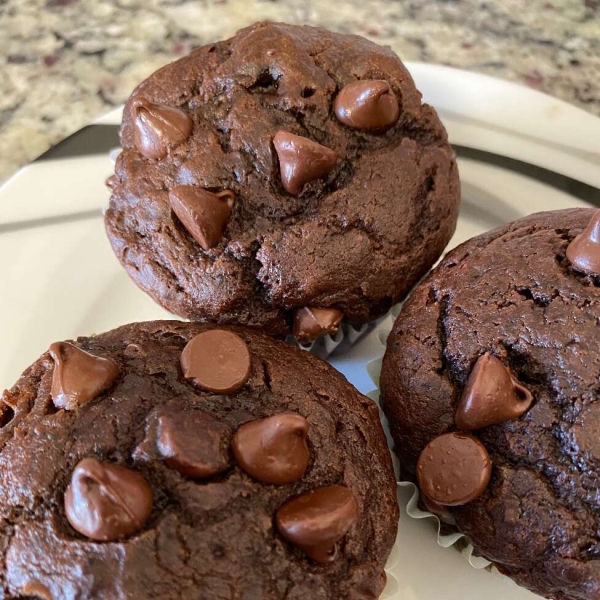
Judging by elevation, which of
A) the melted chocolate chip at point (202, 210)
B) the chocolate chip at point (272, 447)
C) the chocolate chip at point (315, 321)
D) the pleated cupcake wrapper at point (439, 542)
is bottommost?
the pleated cupcake wrapper at point (439, 542)

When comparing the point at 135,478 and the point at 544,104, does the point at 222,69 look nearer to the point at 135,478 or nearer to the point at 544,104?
the point at 135,478

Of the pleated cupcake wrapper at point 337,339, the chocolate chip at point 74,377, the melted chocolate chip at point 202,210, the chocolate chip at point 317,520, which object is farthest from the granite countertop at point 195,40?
the chocolate chip at point 317,520

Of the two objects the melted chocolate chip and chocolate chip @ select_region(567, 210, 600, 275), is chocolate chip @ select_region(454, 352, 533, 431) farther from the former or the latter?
the melted chocolate chip

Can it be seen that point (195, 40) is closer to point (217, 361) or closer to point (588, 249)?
point (217, 361)

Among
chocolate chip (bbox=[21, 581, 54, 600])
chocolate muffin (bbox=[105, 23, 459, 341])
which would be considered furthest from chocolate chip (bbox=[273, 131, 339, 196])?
→ chocolate chip (bbox=[21, 581, 54, 600])

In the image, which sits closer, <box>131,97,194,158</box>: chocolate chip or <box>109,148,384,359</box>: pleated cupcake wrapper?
<box>131,97,194,158</box>: chocolate chip

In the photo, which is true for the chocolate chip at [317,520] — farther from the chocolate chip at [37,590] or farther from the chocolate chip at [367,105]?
the chocolate chip at [367,105]

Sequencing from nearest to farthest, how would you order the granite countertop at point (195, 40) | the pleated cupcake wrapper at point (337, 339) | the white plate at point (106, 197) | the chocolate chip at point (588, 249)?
1. the chocolate chip at point (588, 249)
2. the pleated cupcake wrapper at point (337, 339)
3. the white plate at point (106, 197)
4. the granite countertop at point (195, 40)
